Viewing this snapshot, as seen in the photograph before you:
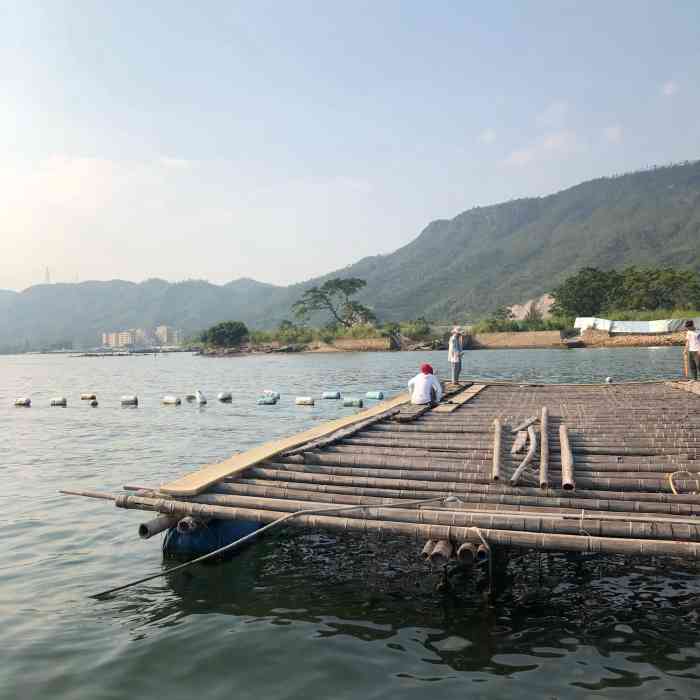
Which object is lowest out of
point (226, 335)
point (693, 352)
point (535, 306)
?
point (693, 352)

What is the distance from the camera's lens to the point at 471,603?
733 cm

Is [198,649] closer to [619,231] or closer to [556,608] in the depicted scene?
[556,608]

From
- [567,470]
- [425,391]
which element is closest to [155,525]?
[567,470]

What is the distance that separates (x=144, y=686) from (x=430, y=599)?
3.18 m

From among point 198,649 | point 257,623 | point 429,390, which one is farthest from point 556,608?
point 429,390

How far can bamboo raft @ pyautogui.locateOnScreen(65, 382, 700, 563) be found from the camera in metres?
6.90

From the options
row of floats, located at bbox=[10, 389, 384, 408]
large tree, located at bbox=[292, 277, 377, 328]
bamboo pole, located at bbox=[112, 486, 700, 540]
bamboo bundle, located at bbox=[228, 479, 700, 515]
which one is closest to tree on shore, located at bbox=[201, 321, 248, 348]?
large tree, located at bbox=[292, 277, 377, 328]

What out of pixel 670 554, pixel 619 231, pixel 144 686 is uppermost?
pixel 619 231

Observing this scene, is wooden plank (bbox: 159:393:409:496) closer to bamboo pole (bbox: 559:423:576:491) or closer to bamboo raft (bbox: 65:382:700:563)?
bamboo raft (bbox: 65:382:700:563)

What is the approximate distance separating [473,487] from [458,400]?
8.55 metres

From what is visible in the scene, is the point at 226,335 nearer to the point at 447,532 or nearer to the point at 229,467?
the point at 229,467

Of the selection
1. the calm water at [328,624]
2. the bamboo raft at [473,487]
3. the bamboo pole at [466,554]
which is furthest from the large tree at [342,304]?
the bamboo pole at [466,554]

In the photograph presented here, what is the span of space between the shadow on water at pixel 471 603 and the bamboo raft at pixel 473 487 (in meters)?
0.72

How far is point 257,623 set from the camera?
23.0ft
